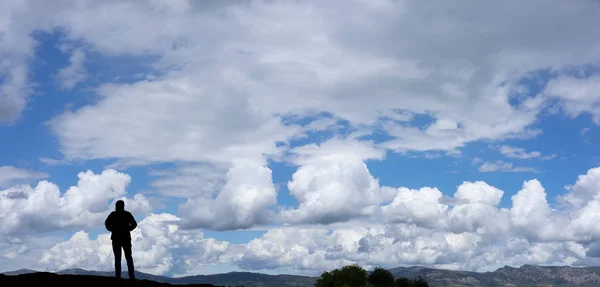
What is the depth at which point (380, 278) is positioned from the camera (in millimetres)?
159875

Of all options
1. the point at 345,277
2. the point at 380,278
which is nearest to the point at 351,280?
the point at 345,277

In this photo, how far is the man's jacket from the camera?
23969mm

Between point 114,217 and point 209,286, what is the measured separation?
17.8 feet

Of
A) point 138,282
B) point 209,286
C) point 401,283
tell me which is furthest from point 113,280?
point 401,283

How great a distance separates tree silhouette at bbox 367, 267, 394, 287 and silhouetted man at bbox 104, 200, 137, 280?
138 m

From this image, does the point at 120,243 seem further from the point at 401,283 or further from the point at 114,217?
the point at 401,283

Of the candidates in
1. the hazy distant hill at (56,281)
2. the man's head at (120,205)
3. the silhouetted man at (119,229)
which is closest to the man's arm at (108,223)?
the silhouetted man at (119,229)

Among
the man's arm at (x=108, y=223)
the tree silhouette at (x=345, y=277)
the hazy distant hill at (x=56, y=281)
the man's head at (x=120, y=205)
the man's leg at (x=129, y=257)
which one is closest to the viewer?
the hazy distant hill at (x=56, y=281)

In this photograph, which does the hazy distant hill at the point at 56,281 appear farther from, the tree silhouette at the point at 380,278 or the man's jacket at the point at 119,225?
the tree silhouette at the point at 380,278

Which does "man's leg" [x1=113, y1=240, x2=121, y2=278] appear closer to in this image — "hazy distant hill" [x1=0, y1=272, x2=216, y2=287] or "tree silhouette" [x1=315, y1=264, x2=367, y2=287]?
"hazy distant hill" [x1=0, y1=272, x2=216, y2=287]

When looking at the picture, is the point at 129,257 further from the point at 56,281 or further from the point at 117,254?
the point at 56,281

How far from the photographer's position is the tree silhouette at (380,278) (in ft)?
515

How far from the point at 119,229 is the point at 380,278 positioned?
14417 cm

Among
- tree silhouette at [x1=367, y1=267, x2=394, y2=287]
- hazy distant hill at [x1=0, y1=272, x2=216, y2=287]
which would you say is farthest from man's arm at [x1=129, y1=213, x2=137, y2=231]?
tree silhouette at [x1=367, y1=267, x2=394, y2=287]
